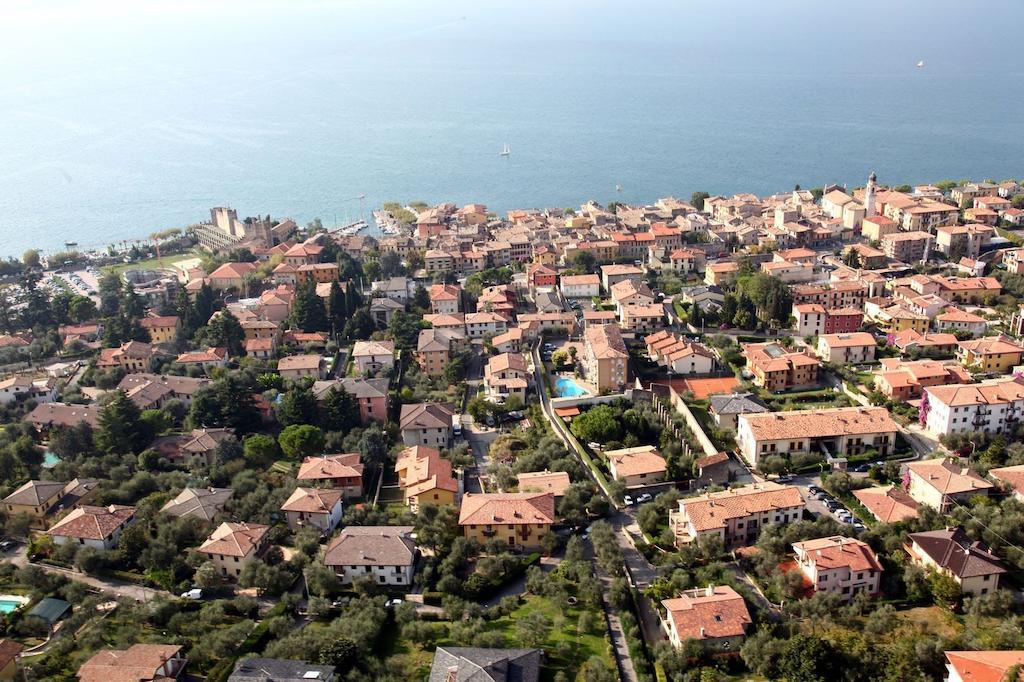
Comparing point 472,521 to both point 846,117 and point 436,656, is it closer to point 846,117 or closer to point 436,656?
point 436,656

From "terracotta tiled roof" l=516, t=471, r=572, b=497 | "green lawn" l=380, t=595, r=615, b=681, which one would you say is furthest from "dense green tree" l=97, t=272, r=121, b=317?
"green lawn" l=380, t=595, r=615, b=681

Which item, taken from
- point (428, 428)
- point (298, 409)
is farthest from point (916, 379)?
point (298, 409)

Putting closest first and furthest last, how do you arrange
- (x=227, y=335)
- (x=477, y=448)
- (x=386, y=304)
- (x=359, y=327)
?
(x=477, y=448), (x=227, y=335), (x=359, y=327), (x=386, y=304)

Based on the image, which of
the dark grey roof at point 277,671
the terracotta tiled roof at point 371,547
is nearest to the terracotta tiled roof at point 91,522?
the terracotta tiled roof at point 371,547

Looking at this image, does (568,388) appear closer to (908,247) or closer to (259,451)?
(259,451)

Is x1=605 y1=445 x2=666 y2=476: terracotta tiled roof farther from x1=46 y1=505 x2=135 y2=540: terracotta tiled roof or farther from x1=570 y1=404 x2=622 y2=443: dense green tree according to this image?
x1=46 y1=505 x2=135 y2=540: terracotta tiled roof
